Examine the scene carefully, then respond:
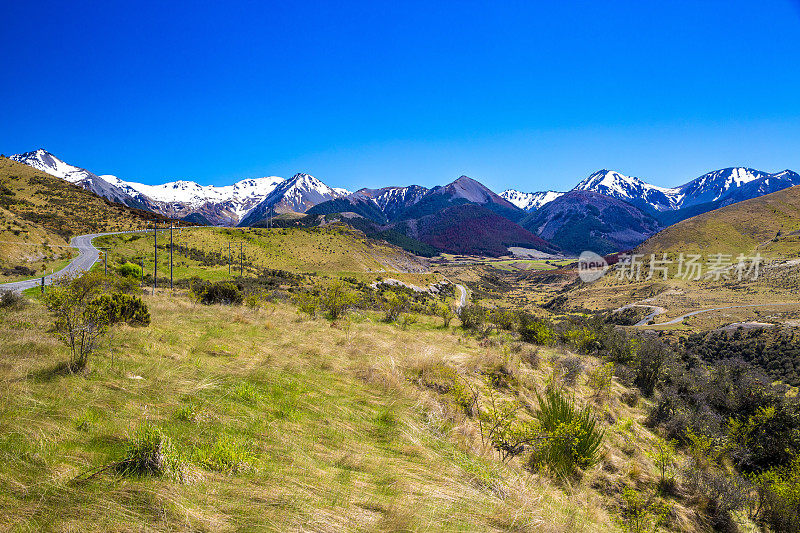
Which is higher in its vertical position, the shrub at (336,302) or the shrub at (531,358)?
the shrub at (336,302)

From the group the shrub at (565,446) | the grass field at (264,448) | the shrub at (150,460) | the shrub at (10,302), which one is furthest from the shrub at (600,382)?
the shrub at (10,302)

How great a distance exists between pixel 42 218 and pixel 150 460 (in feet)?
264

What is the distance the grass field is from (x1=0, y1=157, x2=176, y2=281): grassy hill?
28709 millimetres

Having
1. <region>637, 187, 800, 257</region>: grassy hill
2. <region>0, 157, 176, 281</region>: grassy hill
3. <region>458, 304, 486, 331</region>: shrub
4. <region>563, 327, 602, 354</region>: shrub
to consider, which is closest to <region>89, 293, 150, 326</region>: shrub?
<region>458, 304, 486, 331</region>: shrub

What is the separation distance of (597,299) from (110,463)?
86452mm

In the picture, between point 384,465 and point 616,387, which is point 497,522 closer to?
point 384,465

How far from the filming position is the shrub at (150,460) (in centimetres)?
387

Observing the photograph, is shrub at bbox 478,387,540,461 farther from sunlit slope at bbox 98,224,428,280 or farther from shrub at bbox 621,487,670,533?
sunlit slope at bbox 98,224,428,280

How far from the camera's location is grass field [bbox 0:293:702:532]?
136 inches

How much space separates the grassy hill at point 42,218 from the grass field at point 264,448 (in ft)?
94.2

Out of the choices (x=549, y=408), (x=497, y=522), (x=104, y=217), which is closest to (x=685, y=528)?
(x=549, y=408)

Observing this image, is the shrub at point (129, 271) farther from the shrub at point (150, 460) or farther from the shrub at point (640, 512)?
the shrub at point (640, 512)

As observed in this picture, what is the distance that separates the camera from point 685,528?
19.2ft

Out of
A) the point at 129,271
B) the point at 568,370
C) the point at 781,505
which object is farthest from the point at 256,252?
the point at 781,505
